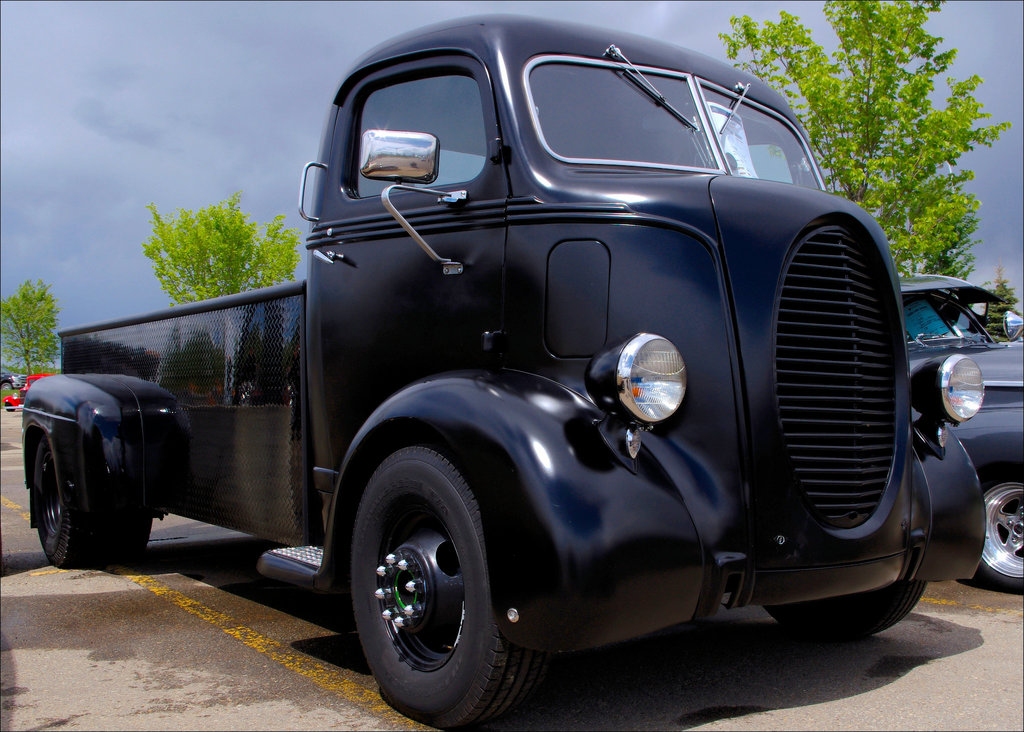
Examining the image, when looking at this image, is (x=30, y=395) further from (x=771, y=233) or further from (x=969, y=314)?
(x=969, y=314)

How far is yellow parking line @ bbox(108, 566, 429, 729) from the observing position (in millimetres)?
3320

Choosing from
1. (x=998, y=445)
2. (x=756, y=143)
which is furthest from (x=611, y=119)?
(x=998, y=445)

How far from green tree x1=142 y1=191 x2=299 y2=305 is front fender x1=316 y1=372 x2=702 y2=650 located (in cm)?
2706

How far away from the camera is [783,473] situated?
120 inches

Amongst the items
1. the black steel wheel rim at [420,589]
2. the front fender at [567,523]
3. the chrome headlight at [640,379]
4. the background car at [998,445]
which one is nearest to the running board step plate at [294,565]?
the black steel wheel rim at [420,589]

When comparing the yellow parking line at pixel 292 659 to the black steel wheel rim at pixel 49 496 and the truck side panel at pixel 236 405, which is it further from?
the black steel wheel rim at pixel 49 496

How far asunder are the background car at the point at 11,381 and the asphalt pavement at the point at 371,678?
4339 centimetres

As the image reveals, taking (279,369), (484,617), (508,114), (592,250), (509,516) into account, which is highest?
(508,114)

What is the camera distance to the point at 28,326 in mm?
52969

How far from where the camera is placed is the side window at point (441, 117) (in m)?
3.62

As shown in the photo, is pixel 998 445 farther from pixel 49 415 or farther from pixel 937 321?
pixel 49 415

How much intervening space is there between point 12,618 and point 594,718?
127 inches

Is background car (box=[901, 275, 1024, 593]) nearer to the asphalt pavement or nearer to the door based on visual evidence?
the asphalt pavement

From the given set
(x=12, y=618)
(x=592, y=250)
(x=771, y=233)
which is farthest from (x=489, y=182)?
(x=12, y=618)
